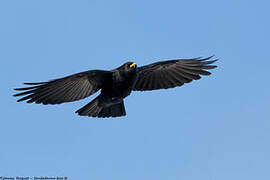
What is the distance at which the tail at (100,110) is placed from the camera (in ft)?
53.4

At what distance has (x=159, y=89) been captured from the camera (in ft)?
55.9

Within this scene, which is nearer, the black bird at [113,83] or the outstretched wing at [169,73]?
the black bird at [113,83]

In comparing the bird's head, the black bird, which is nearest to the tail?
the black bird

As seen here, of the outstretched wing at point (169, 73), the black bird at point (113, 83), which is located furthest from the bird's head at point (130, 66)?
the outstretched wing at point (169, 73)

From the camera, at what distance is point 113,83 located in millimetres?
14969

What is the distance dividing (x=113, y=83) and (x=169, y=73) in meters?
2.90

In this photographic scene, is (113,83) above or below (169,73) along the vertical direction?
below

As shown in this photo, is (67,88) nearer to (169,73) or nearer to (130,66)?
(130,66)

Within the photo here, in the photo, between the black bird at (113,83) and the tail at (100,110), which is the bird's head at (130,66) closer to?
the black bird at (113,83)

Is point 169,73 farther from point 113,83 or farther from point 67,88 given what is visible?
point 67,88

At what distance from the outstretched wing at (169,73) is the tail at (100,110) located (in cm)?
100

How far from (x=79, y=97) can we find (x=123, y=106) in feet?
8.59

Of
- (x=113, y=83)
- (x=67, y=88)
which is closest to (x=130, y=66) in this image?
(x=113, y=83)

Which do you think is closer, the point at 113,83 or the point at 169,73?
the point at 113,83
